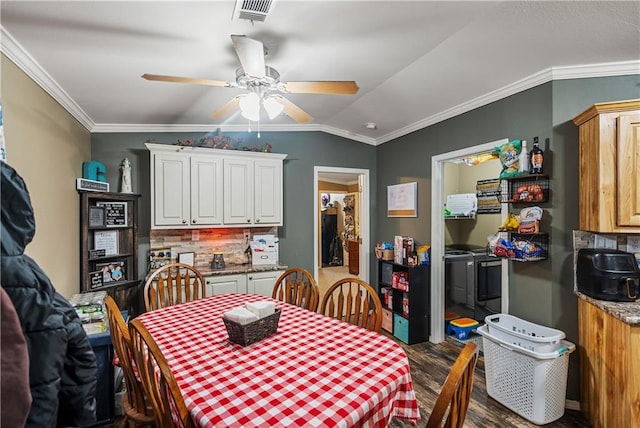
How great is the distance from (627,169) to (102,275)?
4.30 m

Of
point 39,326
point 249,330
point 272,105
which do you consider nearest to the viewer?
point 39,326

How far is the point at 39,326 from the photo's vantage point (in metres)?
0.81

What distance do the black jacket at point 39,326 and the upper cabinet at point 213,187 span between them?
2594 millimetres

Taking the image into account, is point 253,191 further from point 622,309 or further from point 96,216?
point 622,309

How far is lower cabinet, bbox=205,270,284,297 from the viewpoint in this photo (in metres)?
3.38

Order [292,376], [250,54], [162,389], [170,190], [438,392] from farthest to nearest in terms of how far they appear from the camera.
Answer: [170,190]
[438,392]
[250,54]
[292,376]
[162,389]

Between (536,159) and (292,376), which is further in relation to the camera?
(536,159)

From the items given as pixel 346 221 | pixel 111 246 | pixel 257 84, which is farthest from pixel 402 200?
pixel 346 221

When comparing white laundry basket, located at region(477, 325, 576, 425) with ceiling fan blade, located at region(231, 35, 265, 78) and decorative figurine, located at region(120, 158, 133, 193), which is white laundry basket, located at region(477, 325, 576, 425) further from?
decorative figurine, located at region(120, 158, 133, 193)

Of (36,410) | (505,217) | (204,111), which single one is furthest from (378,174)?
(36,410)

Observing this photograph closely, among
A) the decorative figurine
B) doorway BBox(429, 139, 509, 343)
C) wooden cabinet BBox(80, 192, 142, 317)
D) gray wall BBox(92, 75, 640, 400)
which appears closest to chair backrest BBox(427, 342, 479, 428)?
gray wall BBox(92, 75, 640, 400)

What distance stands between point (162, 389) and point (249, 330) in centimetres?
47

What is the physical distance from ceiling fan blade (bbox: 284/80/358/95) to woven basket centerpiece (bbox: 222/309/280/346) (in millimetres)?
1334

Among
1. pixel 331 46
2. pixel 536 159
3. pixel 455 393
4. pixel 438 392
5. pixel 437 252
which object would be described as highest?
pixel 331 46
